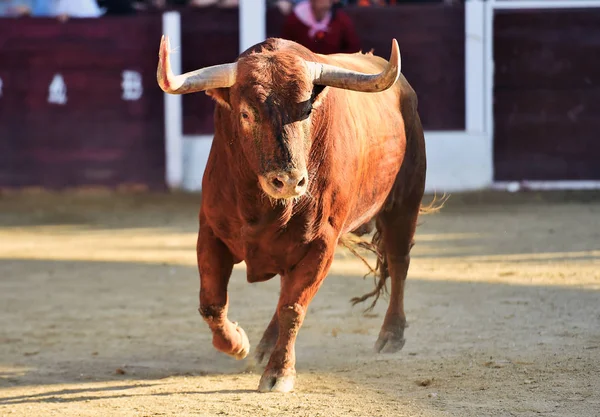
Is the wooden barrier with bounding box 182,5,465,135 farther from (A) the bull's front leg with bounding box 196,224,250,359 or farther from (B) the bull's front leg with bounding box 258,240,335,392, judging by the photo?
(B) the bull's front leg with bounding box 258,240,335,392

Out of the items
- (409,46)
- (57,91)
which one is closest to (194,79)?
(409,46)

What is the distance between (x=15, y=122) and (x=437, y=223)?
149 inches

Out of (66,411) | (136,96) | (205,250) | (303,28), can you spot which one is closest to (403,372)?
(205,250)

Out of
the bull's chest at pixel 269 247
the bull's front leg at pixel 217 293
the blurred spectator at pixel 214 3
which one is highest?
the bull's chest at pixel 269 247

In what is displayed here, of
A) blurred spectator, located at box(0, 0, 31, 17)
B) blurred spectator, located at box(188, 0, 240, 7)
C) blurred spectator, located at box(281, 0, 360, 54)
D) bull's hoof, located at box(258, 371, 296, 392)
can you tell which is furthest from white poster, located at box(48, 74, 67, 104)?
bull's hoof, located at box(258, 371, 296, 392)

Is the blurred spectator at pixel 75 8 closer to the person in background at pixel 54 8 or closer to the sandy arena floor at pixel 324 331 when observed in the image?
the person in background at pixel 54 8

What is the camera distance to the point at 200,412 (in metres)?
2.99

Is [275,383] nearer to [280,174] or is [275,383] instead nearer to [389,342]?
[280,174]

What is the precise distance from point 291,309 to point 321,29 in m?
3.81

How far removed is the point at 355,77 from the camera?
3285 millimetres

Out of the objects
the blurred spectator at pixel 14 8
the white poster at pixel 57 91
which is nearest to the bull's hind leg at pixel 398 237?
the white poster at pixel 57 91

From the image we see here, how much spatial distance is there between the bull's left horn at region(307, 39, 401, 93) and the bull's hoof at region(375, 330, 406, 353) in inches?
41.0

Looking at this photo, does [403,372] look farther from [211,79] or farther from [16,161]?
[16,161]

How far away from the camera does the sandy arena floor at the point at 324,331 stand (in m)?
3.14
